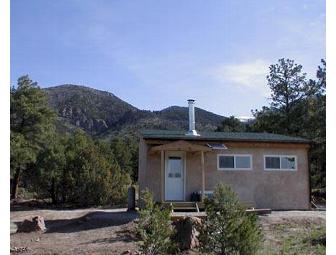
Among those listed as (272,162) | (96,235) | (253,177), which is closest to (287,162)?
(272,162)

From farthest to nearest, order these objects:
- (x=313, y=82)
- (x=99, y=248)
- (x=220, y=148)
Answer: (x=313, y=82)
(x=220, y=148)
(x=99, y=248)

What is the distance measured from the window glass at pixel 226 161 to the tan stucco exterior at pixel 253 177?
215 millimetres

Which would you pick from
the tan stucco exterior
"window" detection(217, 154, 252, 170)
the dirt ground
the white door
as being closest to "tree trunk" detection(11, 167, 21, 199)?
the dirt ground

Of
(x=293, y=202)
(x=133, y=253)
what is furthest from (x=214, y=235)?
(x=293, y=202)

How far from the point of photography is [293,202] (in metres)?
19.2

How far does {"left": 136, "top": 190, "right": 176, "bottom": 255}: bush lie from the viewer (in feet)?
27.9

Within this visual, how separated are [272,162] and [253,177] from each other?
110 centimetres

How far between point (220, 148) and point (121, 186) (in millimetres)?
11068

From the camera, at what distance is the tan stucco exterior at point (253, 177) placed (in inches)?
717

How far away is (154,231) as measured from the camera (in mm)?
8523

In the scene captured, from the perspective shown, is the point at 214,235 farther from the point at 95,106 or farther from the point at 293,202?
the point at 95,106

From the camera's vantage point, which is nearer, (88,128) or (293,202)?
(293,202)
